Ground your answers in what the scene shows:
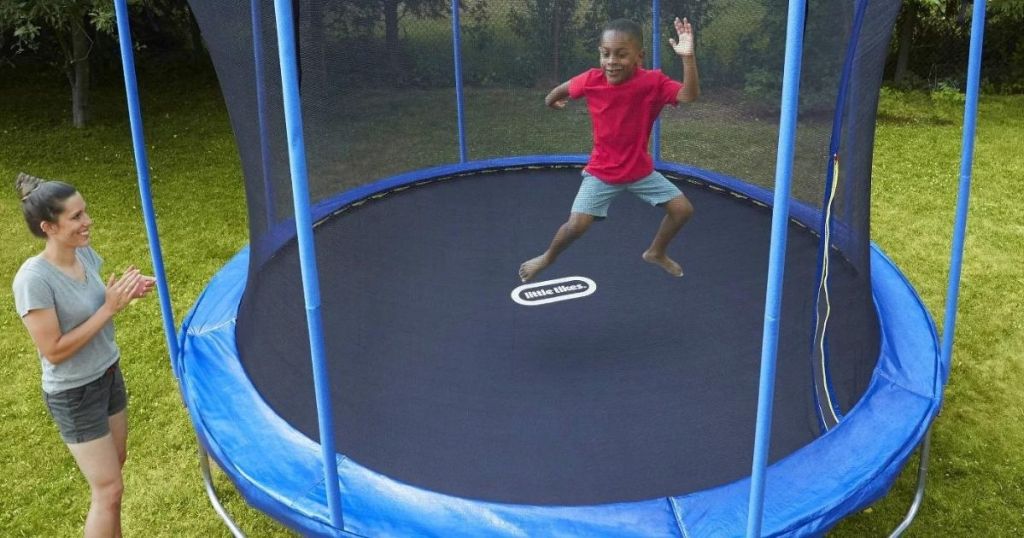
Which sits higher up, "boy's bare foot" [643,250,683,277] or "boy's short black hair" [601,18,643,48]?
"boy's short black hair" [601,18,643,48]

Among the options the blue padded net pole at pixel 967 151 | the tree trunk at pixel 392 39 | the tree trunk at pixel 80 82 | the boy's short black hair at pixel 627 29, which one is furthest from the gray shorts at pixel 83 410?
the tree trunk at pixel 80 82

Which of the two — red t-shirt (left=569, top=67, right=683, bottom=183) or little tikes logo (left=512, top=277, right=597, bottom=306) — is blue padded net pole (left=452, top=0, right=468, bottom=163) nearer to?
little tikes logo (left=512, top=277, right=597, bottom=306)

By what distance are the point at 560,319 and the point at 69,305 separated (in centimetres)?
154

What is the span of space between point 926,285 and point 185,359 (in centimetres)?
303

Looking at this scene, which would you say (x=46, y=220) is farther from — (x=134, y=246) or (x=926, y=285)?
(x=926, y=285)

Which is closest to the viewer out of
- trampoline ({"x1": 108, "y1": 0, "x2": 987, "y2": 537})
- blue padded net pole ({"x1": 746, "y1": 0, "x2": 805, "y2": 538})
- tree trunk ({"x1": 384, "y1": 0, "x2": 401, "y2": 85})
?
blue padded net pole ({"x1": 746, "y1": 0, "x2": 805, "y2": 538})

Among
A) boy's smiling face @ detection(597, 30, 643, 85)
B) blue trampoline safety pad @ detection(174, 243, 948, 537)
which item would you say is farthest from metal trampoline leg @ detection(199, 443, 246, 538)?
boy's smiling face @ detection(597, 30, 643, 85)

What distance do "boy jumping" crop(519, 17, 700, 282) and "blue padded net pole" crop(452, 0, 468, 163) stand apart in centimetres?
172

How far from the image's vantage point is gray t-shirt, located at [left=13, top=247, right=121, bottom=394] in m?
1.69

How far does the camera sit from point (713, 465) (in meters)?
2.05

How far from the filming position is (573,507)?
6.28 ft

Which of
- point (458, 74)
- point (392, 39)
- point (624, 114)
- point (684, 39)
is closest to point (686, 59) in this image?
point (684, 39)

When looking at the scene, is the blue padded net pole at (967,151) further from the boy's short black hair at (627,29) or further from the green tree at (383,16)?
the green tree at (383,16)

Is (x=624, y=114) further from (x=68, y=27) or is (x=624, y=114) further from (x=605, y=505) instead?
(x=68, y=27)
